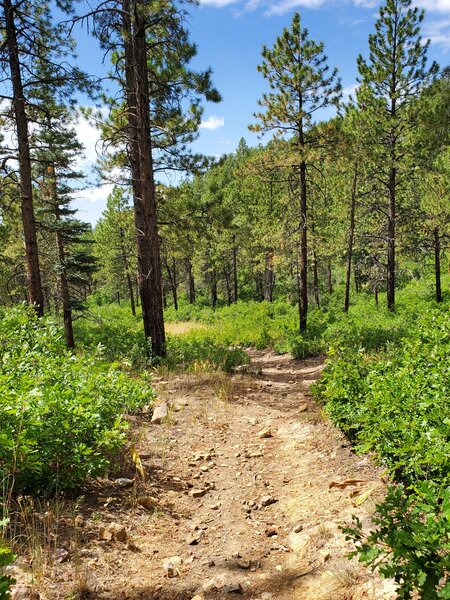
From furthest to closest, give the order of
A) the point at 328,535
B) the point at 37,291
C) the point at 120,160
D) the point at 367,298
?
the point at 367,298
the point at 120,160
the point at 37,291
the point at 328,535

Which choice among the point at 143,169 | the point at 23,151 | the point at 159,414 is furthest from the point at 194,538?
the point at 23,151

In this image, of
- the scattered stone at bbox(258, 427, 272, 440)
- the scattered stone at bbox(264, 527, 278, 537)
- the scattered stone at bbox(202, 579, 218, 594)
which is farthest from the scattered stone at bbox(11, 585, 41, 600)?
the scattered stone at bbox(258, 427, 272, 440)

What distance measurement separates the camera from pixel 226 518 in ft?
13.2

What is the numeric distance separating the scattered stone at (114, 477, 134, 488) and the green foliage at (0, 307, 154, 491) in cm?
20

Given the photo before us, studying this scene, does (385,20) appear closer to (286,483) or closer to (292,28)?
(292,28)

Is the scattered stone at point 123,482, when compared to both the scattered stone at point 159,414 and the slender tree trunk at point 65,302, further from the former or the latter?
the slender tree trunk at point 65,302

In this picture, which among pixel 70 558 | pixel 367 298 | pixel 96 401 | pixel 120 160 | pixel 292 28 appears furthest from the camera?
pixel 367 298

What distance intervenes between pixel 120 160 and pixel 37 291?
5141 millimetres

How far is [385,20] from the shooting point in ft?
54.2

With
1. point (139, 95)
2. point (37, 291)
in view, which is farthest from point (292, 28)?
point (37, 291)

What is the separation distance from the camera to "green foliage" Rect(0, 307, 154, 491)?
3264mm

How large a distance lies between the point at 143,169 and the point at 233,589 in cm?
940

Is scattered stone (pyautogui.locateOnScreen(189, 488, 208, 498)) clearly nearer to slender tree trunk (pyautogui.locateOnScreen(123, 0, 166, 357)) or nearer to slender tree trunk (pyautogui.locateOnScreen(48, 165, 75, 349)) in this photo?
slender tree trunk (pyautogui.locateOnScreen(123, 0, 166, 357))

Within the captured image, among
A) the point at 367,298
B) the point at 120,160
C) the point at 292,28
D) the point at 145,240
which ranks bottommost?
the point at 367,298
